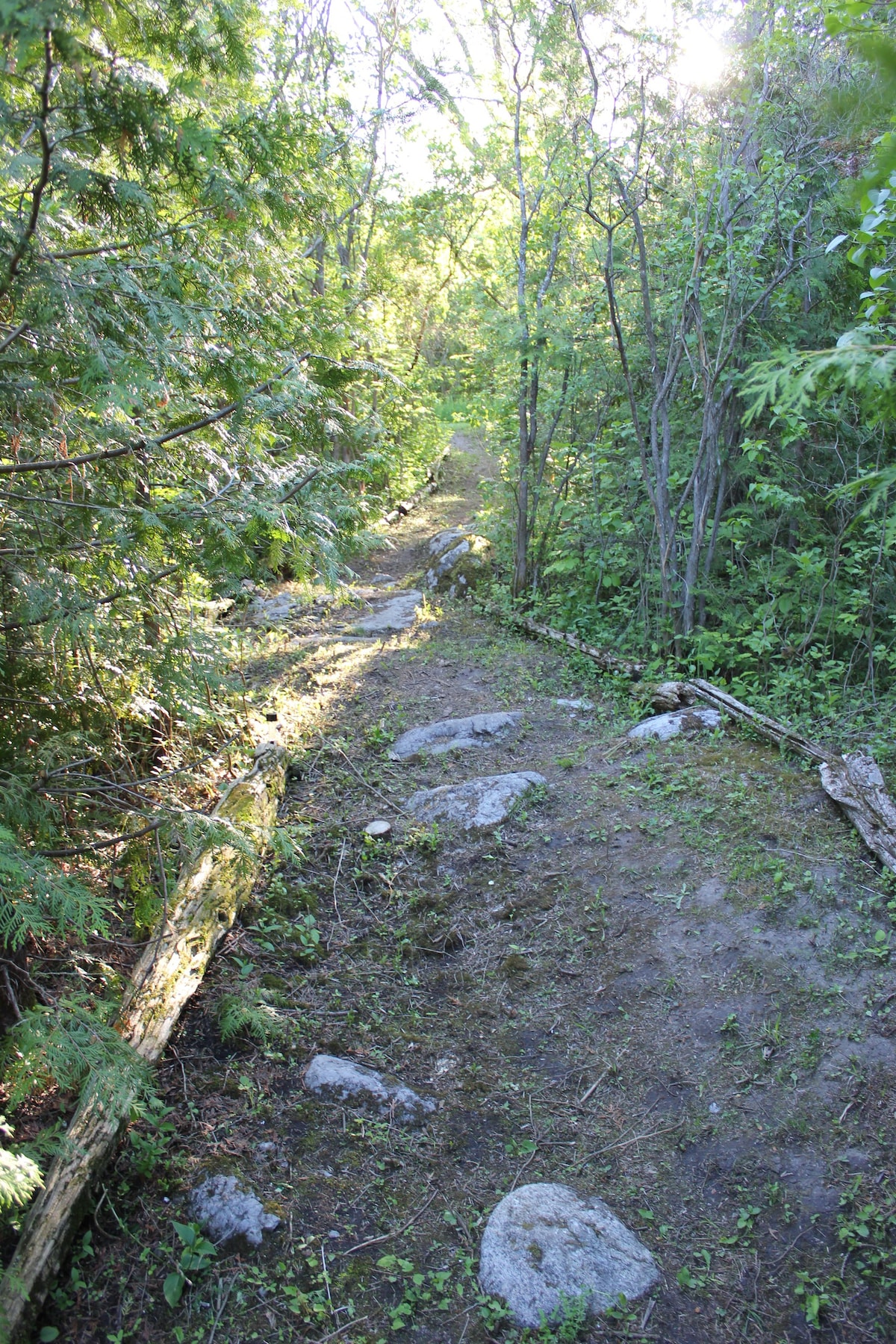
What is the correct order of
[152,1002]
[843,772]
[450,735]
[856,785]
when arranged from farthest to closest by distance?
1. [450,735]
2. [843,772]
3. [856,785]
4. [152,1002]

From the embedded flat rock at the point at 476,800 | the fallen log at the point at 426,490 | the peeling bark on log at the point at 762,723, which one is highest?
the fallen log at the point at 426,490

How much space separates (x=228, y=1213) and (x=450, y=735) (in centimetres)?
393

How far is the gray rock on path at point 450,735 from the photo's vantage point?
19.7 ft

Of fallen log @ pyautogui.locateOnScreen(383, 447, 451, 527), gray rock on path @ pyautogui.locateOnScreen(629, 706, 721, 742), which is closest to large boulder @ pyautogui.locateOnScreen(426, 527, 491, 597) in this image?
fallen log @ pyautogui.locateOnScreen(383, 447, 451, 527)

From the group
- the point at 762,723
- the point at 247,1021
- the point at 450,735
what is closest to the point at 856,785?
the point at 762,723

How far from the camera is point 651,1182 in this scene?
283 centimetres

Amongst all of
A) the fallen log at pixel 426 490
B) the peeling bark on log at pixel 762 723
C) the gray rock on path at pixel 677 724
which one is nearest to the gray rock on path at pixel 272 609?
the gray rock on path at pixel 677 724

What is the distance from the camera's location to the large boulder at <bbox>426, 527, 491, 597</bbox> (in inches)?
404

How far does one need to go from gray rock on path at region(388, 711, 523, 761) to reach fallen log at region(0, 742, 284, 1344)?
117 centimetres

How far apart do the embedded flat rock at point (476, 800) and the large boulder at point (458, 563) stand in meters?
5.06

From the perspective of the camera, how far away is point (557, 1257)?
2.52 metres

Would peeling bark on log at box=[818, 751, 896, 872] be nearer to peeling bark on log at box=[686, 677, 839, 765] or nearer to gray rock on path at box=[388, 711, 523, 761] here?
peeling bark on log at box=[686, 677, 839, 765]

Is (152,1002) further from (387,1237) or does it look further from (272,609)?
(272,609)

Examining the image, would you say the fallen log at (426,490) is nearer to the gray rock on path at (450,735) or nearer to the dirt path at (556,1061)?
the gray rock on path at (450,735)
